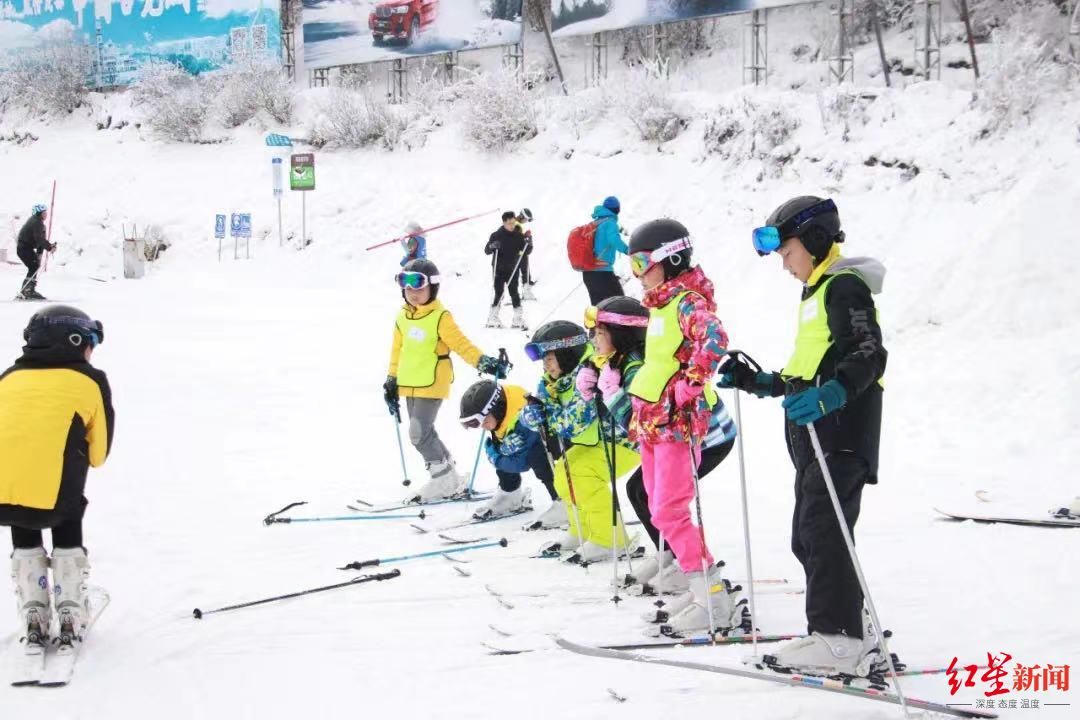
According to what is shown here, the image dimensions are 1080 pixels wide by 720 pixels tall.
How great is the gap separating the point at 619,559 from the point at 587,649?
1.50m

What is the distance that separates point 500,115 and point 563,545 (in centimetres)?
1729

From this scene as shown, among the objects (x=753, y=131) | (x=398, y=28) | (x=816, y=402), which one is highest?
(x=398, y=28)

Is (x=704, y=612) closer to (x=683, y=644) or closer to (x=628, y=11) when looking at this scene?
(x=683, y=644)

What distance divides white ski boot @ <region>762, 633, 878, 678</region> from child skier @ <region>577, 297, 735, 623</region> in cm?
102

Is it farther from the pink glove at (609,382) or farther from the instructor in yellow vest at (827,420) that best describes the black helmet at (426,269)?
the instructor in yellow vest at (827,420)

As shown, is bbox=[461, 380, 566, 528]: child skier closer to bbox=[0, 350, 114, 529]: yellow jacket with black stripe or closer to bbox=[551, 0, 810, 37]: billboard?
bbox=[0, 350, 114, 529]: yellow jacket with black stripe

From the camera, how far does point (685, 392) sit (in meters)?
4.14

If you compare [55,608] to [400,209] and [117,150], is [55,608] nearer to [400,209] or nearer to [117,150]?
[400,209]

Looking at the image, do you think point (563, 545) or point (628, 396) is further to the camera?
point (563, 545)

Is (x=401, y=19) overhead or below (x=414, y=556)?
overhead

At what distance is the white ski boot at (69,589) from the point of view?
413cm

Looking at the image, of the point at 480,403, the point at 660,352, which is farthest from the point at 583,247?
the point at 660,352

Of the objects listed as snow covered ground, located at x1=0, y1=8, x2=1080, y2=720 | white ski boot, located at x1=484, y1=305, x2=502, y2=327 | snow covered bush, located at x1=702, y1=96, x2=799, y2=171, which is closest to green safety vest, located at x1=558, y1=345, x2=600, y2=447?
snow covered ground, located at x1=0, y1=8, x2=1080, y2=720

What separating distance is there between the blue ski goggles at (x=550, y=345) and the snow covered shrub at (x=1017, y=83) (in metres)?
9.45
